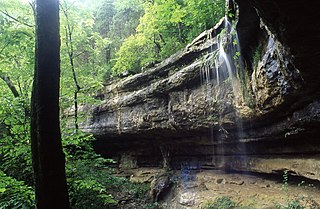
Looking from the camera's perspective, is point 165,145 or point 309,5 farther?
point 165,145

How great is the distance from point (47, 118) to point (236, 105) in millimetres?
6030

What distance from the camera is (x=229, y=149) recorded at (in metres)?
9.85

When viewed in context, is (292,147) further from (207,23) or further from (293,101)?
(207,23)

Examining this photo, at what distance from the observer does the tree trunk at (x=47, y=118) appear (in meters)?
2.58

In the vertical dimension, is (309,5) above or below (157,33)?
below

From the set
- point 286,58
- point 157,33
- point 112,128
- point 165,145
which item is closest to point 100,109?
point 112,128

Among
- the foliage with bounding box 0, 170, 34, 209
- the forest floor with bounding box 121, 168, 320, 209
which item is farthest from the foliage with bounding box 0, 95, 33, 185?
the forest floor with bounding box 121, 168, 320, 209

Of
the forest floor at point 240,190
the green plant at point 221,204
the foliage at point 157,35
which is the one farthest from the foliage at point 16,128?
the foliage at point 157,35

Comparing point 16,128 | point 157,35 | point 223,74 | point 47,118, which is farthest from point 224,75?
point 157,35

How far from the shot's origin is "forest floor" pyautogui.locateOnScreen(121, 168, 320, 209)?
6.61m

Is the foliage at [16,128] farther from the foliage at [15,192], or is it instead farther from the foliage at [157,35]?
the foliage at [157,35]

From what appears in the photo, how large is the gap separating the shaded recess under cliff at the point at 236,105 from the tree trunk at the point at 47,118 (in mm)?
2551

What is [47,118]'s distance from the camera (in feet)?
8.73

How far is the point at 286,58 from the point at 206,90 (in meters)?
4.39
